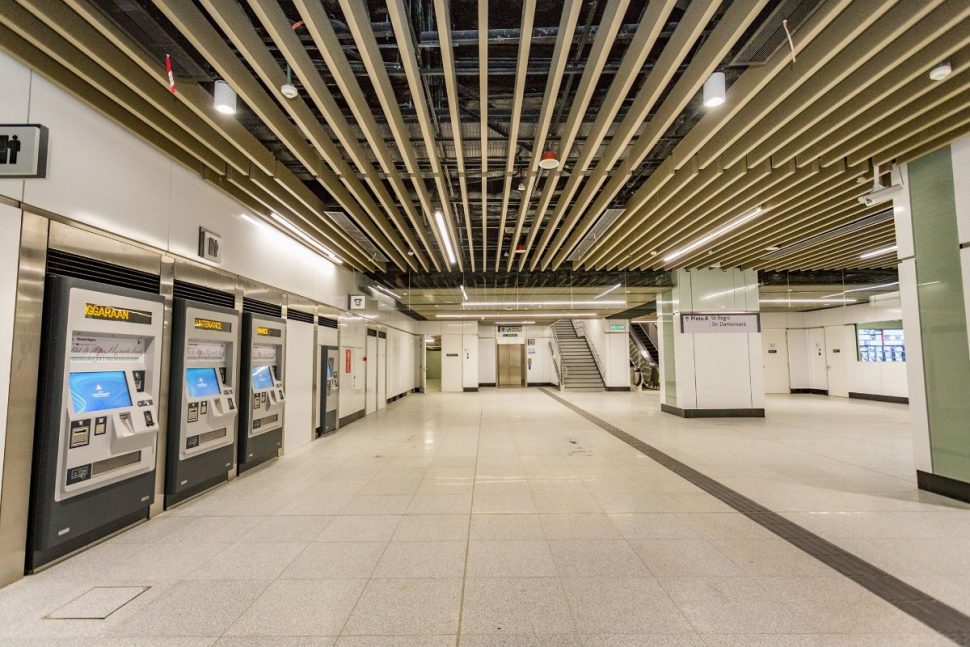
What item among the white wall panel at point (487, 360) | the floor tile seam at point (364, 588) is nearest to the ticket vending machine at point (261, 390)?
the floor tile seam at point (364, 588)

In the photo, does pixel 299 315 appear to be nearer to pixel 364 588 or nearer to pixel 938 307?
pixel 364 588

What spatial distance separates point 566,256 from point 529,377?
12363mm

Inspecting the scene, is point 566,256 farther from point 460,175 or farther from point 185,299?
point 185,299

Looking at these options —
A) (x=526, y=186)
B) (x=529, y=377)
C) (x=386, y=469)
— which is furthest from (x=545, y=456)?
(x=529, y=377)

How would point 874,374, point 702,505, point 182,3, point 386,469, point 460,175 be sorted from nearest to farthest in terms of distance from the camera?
1. point 182,3
2. point 702,505
3. point 460,175
4. point 386,469
5. point 874,374

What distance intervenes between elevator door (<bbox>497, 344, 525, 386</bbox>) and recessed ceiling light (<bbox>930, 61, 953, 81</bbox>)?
17.3 meters

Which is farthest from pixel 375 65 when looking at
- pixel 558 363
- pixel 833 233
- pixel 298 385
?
pixel 558 363

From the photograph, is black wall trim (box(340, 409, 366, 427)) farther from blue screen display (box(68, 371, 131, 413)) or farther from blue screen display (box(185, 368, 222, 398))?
blue screen display (box(68, 371, 131, 413))

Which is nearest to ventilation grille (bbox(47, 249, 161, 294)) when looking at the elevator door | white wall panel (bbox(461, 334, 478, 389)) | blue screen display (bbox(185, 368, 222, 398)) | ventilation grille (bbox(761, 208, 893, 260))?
blue screen display (bbox(185, 368, 222, 398))

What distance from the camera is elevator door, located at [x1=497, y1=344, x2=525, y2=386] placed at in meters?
19.9

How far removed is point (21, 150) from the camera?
2539 millimetres

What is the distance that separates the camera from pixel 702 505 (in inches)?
146

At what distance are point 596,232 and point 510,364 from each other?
45.8 feet

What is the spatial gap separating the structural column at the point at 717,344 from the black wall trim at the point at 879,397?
230 inches
